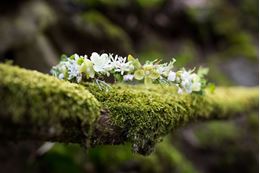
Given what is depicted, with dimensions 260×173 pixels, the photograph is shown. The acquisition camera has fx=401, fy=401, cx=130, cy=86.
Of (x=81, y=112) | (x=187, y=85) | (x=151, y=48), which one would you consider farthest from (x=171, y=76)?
(x=151, y=48)

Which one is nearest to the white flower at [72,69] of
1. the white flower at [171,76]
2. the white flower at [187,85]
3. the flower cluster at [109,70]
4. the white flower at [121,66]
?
the flower cluster at [109,70]

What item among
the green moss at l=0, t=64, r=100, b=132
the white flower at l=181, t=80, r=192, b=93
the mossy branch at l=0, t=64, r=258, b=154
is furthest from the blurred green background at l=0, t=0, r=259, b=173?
the white flower at l=181, t=80, r=192, b=93

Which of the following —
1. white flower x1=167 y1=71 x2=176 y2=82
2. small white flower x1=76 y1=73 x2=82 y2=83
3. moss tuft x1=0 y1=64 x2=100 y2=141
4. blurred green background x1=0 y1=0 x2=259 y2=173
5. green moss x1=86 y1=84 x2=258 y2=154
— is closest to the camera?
moss tuft x1=0 y1=64 x2=100 y2=141

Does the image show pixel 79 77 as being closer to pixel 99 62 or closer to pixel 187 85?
pixel 99 62

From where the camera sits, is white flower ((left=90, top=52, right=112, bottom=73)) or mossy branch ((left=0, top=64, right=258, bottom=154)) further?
white flower ((left=90, top=52, right=112, bottom=73))

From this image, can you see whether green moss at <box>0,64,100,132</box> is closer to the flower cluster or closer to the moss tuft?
the moss tuft

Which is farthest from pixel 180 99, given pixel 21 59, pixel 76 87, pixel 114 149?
pixel 21 59

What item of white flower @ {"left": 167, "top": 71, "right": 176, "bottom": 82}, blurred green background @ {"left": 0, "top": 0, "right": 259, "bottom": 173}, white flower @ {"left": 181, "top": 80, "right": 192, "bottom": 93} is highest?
blurred green background @ {"left": 0, "top": 0, "right": 259, "bottom": 173}

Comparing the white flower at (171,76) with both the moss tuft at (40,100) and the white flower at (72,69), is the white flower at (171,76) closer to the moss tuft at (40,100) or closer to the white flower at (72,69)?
the white flower at (72,69)
